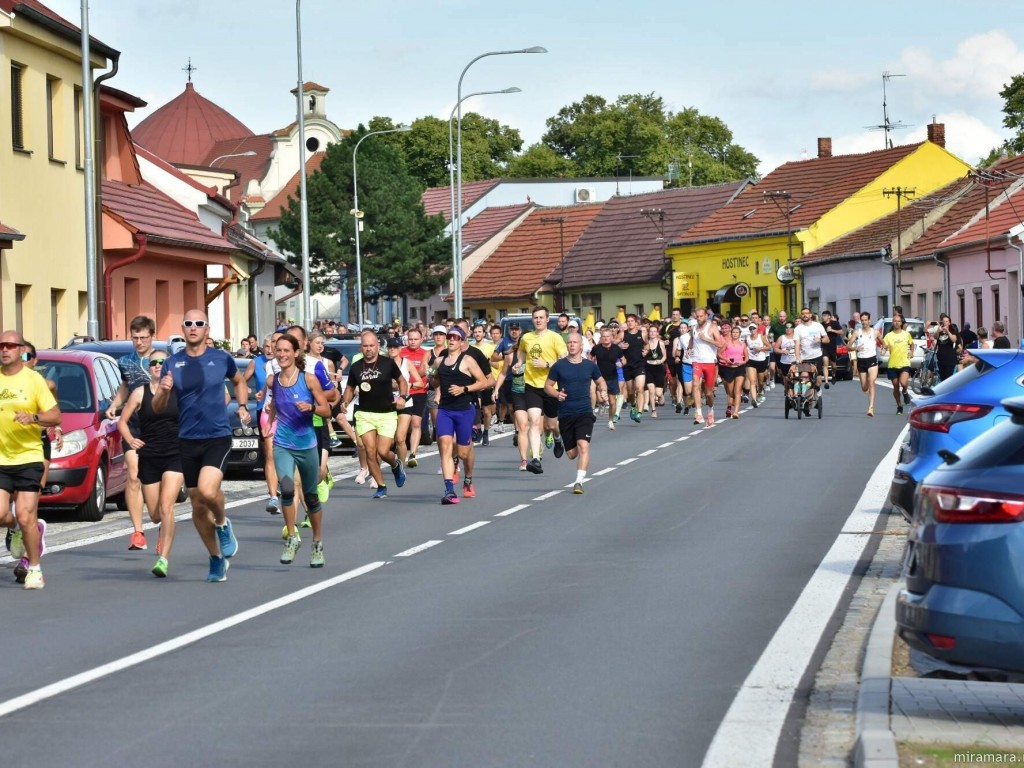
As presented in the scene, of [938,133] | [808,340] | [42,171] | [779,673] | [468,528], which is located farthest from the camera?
[938,133]

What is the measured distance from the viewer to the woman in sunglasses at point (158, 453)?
13320 mm

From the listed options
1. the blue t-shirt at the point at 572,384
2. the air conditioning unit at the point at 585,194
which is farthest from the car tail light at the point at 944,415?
the air conditioning unit at the point at 585,194

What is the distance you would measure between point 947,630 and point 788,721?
868 mm

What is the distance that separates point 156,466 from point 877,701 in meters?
7.68

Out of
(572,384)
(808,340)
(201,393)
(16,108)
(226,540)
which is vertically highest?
(16,108)

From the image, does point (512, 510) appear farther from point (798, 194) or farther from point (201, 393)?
point (798, 194)

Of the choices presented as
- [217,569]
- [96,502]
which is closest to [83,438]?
[96,502]

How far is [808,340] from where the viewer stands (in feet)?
108

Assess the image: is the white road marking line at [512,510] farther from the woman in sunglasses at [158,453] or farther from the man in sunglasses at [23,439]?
the man in sunglasses at [23,439]

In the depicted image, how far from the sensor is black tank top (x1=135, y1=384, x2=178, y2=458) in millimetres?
13742

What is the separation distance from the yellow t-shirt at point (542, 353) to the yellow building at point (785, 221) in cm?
5417

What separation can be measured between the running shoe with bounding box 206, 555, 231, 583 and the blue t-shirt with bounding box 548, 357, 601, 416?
7836mm

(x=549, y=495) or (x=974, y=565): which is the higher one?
(x=974, y=565)

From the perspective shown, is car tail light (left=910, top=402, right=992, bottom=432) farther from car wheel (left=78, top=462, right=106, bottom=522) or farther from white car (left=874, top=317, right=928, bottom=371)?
white car (left=874, top=317, right=928, bottom=371)
